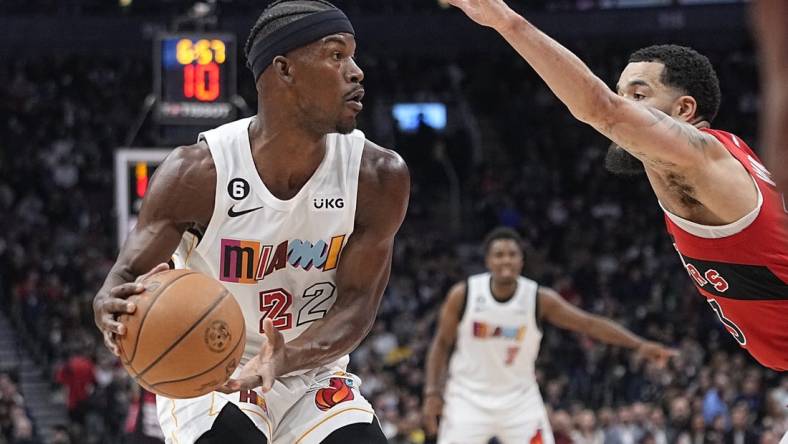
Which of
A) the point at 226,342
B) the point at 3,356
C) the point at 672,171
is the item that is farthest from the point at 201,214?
the point at 3,356

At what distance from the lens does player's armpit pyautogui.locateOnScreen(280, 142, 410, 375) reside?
13.2 feet

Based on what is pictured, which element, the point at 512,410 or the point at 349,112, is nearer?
the point at 349,112

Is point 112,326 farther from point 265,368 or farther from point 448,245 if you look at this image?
point 448,245

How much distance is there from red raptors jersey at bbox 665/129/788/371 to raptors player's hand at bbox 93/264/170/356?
170 cm

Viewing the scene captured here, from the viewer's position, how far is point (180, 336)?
134 inches

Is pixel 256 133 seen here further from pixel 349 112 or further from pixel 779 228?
pixel 779 228

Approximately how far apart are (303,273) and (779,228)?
5.18ft

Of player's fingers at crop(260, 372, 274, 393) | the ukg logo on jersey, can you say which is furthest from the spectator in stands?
player's fingers at crop(260, 372, 274, 393)

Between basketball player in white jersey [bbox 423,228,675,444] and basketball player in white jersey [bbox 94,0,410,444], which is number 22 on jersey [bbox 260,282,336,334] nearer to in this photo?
basketball player in white jersey [bbox 94,0,410,444]

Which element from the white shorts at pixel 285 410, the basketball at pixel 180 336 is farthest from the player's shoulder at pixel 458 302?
the basketball at pixel 180 336

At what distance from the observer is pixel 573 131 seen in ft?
77.8

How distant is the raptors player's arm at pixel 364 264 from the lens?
13.1 feet

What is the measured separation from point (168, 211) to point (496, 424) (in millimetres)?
5078

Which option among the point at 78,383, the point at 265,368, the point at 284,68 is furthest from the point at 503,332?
the point at 78,383
